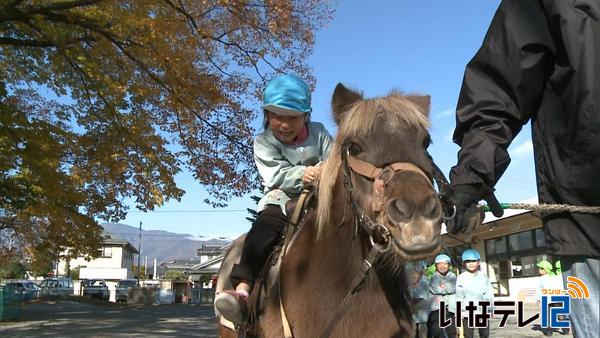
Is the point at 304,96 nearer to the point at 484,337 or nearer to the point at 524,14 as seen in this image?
the point at 524,14

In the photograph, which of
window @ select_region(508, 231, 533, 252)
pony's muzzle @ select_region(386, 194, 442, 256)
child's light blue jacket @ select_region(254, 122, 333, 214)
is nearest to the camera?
pony's muzzle @ select_region(386, 194, 442, 256)

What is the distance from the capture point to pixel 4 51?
13391 millimetres

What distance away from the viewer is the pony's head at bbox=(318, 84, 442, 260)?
6.93 feet

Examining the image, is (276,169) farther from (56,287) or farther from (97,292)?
(56,287)

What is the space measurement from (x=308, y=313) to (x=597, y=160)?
1731mm

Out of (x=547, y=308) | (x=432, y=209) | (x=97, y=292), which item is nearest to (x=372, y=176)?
(x=432, y=209)

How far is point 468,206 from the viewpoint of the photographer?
1994mm

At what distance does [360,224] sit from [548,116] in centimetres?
111

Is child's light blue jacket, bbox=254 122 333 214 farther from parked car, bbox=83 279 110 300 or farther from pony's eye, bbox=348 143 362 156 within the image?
parked car, bbox=83 279 110 300

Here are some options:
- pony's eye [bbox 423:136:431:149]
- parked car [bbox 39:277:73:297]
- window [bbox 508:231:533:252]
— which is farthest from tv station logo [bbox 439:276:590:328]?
parked car [bbox 39:277:73:297]

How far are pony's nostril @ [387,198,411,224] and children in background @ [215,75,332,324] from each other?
3.57 ft

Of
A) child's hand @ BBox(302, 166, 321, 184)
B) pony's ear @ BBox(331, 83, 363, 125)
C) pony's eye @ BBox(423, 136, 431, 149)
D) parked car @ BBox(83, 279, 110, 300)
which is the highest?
pony's ear @ BBox(331, 83, 363, 125)

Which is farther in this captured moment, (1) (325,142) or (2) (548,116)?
(1) (325,142)

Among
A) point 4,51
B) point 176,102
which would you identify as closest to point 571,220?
point 176,102
